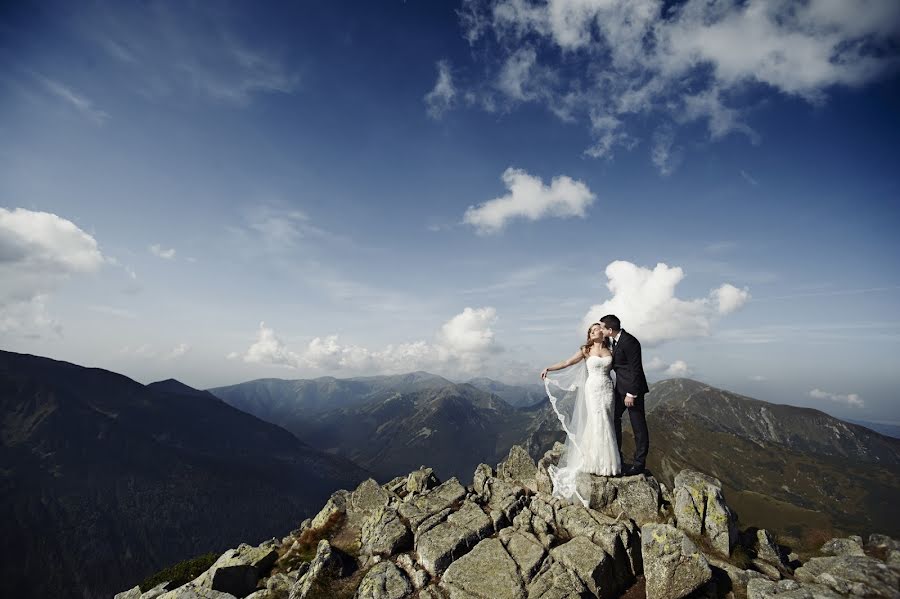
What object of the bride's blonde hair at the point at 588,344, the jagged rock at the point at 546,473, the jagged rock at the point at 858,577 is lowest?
the jagged rock at the point at 858,577

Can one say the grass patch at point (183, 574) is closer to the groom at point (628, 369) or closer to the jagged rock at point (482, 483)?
the jagged rock at point (482, 483)

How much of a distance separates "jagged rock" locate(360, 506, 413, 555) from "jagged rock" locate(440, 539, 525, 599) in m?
3.76

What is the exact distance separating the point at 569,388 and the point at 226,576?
71.5 ft

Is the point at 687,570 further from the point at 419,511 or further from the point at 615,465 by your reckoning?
the point at 419,511

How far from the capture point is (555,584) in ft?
45.2

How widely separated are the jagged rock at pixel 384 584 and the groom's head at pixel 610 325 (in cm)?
1363

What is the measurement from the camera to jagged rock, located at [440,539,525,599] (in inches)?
569

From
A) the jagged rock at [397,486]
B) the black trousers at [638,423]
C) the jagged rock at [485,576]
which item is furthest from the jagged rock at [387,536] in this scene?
the black trousers at [638,423]

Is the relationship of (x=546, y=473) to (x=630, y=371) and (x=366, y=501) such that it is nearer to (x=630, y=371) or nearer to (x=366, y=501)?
(x=630, y=371)

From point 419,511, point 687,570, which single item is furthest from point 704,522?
point 419,511

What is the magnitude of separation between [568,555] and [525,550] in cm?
220

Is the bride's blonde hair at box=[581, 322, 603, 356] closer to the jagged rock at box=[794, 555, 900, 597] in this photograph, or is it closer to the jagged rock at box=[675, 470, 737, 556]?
the jagged rock at box=[675, 470, 737, 556]

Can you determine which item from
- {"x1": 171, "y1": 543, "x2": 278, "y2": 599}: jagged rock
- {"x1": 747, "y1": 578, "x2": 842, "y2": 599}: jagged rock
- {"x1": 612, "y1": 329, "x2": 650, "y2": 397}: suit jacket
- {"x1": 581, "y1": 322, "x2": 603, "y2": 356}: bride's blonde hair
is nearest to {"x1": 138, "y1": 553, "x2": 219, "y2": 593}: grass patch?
{"x1": 171, "y1": 543, "x2": 278, "y2": 599}: jagged rock

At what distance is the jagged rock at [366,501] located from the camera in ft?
84.7
